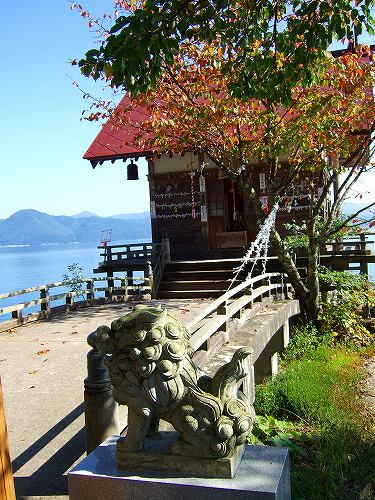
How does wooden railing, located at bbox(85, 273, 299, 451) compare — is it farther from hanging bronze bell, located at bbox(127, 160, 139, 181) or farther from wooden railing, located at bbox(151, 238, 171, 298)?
hanging bronze bell, located at bbox(127, 160, 139, 181)

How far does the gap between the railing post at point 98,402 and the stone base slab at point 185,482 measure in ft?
2.92

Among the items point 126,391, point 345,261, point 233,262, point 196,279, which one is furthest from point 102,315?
point 126,391

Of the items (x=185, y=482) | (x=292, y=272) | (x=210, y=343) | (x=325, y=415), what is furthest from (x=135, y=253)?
(x=185, y=482)

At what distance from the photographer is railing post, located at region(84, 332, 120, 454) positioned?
13.3ft

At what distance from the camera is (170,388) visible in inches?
116

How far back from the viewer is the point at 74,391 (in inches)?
279

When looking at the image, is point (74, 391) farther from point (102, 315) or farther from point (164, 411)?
point (102, 315)

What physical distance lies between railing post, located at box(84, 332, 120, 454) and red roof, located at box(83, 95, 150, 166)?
15.5 meters

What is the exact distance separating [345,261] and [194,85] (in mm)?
8777

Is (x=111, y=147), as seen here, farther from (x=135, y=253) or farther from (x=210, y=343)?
(x=210, y=343)

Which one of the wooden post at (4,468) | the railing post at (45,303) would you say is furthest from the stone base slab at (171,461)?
the railing post at (45,303)

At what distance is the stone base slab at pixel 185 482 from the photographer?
8.97ft

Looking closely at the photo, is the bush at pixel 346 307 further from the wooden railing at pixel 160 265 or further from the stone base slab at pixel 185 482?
the stone base slab at pixel 185 482

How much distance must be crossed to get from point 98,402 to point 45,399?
10.4 ft
